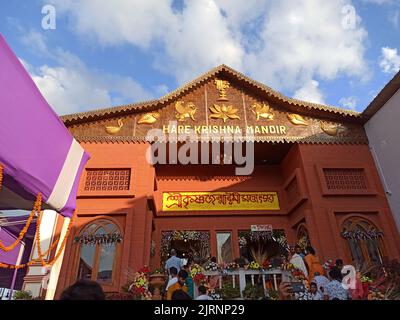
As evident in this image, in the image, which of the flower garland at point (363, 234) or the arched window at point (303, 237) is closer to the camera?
the flower garland at point (363, 234)

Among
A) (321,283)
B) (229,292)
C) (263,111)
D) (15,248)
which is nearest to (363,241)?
(321,283)

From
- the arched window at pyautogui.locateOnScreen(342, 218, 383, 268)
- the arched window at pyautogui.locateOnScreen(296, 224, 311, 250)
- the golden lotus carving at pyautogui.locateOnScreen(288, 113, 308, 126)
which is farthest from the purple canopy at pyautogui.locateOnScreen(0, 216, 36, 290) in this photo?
the arched window at pyautogui.locateOnScreen(342, 218, 383, 268)

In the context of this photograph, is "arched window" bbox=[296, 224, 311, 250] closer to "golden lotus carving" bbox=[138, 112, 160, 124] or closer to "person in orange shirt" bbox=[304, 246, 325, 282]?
"person in orange shirt" bbox=[304, 246, 325, 282]

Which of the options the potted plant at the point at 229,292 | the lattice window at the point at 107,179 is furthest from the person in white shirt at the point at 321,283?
the lattice window at the point at 107,179

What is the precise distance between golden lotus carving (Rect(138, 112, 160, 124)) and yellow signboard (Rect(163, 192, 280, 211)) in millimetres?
3182

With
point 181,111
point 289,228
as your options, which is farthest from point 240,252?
point 181,111

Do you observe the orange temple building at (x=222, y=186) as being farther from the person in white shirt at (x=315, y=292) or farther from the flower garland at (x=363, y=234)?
the person in white shirt at (x=315, y=292)

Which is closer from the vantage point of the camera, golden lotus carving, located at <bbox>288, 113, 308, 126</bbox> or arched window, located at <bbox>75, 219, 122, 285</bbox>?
arched window, located at <bbox>75, 219, 122, 285</bbox>

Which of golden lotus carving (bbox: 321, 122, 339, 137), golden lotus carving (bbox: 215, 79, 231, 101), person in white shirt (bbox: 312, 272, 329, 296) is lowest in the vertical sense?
person in white shirt (bbox: 312, 272, 329, 296)

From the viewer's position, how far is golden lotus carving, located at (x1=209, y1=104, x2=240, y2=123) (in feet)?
42.8

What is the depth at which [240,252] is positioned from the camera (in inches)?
487

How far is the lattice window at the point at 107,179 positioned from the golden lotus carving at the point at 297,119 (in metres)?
7.15

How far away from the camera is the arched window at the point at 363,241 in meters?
10.3

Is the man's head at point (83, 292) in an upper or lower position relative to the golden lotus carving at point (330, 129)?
lower
